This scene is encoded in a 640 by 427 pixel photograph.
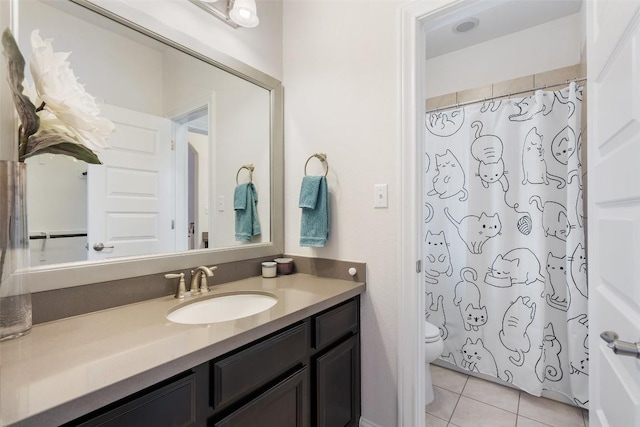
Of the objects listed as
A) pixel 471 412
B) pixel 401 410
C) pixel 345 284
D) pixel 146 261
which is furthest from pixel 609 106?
pixel 471 412

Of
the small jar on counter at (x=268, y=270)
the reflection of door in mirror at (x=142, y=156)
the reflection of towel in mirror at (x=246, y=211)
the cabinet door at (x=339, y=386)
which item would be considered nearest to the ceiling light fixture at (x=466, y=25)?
the reflection of door in mirror at (x=142, y=156)

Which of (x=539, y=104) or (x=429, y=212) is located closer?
(x=539, y=104)

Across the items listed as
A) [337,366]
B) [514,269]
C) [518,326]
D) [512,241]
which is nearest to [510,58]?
[512,241]

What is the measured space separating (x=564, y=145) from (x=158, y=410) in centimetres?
240

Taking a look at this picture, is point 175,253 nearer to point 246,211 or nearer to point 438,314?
point 246,211

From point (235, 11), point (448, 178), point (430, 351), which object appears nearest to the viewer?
point (235, 11)

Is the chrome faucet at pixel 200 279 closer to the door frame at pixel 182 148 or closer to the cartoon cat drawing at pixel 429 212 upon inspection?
the door frame at pixel 182 148

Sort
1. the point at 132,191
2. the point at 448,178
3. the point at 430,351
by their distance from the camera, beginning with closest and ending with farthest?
the point at 132,191, the point at 430,351, the point at 448,178

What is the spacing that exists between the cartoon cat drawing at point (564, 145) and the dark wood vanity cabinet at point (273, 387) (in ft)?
5.21

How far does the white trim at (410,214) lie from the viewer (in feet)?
4.45

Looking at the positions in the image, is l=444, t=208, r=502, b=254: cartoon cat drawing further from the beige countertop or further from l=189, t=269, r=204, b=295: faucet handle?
l=189, t=269, r=204, b=295: faucet handle

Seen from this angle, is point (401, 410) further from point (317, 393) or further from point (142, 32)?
point (142, 32)

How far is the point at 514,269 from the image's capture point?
2.03m

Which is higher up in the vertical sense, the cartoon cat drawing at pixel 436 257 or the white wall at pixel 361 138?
the white wall at pixel 361 138
